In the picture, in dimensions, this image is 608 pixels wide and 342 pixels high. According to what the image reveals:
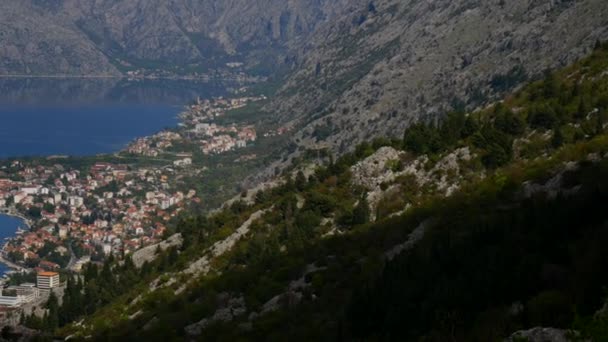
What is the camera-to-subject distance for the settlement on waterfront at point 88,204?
8988 cm

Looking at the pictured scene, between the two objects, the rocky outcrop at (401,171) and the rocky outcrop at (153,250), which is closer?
the rocky outcrop at (401,171)

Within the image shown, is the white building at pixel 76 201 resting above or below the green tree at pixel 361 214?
above

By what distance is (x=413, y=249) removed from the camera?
1975 centimetres

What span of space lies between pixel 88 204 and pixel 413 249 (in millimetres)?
118894

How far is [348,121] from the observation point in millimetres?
141625

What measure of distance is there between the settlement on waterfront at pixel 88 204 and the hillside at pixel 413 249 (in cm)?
2191

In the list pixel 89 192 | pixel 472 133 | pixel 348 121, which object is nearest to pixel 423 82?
pixel 348 121

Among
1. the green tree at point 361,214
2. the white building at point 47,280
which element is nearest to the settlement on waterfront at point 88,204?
the white building at point 47,280

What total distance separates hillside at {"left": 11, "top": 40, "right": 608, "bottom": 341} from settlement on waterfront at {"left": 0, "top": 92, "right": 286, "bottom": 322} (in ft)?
71.9

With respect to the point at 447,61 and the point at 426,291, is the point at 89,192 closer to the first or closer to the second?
the point at 447,61

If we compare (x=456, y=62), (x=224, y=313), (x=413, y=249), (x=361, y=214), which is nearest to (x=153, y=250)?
(x=361, y=214)

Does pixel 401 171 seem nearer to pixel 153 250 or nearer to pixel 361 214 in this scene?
pixel 361 214

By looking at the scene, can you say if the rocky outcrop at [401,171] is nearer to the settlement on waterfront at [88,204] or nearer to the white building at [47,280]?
the settlement on waterfront at [88,204]

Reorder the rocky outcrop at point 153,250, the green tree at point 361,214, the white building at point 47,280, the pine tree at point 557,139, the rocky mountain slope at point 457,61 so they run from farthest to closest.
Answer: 1. the rocky mountain slope at point 457,61
2. the white building at point 47,280
3. the rocky outcrop at point 153,250
4. the green tree at point 361,214
5. the pine tree at point 557,139
